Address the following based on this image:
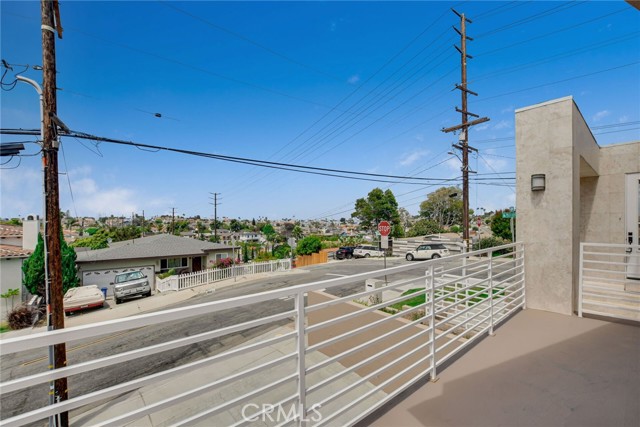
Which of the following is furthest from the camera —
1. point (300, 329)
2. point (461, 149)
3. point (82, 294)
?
point (82, 294)

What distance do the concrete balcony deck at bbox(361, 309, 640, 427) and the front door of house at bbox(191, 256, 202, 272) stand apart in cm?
2051

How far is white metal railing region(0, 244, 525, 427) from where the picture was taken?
41.6 inches

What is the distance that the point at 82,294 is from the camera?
12.2 meters

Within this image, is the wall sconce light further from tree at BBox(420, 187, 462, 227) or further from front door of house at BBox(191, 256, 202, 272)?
tree at BBox(420, 187, 462, 227)

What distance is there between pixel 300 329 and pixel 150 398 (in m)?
4.85

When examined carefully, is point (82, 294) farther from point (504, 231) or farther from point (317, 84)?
point (504, 231)

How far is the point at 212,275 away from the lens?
56.2 feet

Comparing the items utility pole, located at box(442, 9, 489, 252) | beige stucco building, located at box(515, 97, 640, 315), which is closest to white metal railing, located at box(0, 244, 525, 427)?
beige stucco building, located at box(515, 97, 640, 315)

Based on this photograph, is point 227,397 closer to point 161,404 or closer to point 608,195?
point 161,404

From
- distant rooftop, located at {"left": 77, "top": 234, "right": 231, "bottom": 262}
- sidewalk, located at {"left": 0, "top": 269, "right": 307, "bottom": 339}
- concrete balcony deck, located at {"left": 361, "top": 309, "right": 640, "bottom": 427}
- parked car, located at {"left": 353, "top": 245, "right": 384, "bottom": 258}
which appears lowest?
sidewalk, located at {"left": 0, "top": 269, "right": 307, "bottom": 339}

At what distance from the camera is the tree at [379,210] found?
113 ft

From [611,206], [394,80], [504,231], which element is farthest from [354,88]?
[504,231]

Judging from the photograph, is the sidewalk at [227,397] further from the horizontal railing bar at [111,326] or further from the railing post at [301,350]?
the horizontal railing bar at [111,326]

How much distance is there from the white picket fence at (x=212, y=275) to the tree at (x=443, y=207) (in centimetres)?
3178
